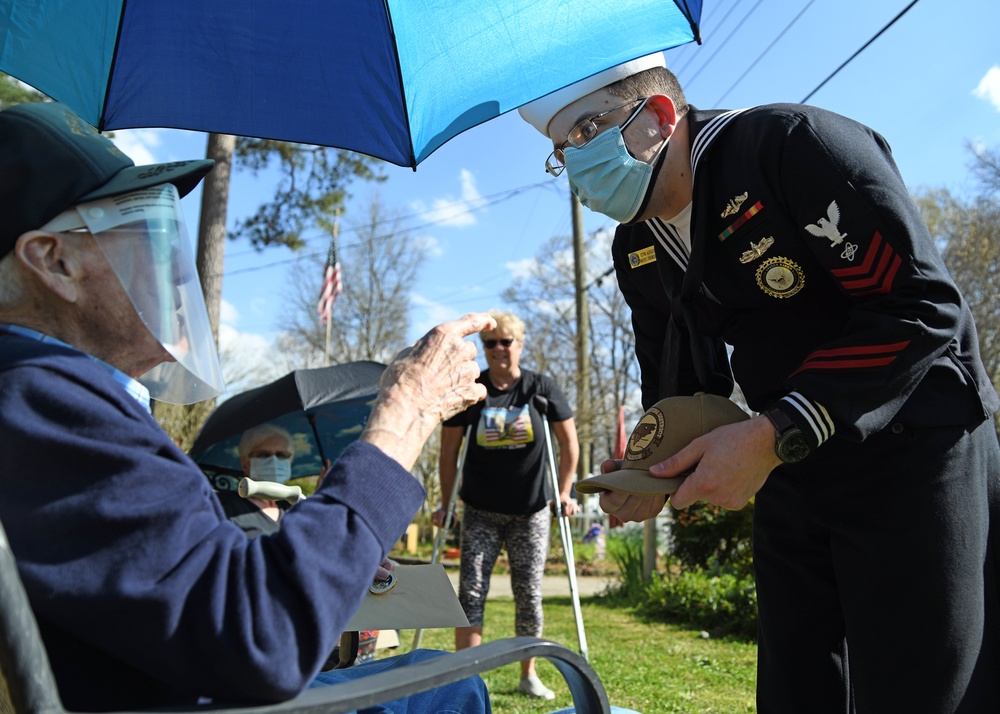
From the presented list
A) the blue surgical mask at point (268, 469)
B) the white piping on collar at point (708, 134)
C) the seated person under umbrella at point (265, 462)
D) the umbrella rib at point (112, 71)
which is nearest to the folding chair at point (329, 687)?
the white piping on collar at point (708, 134)

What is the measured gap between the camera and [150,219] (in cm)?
133

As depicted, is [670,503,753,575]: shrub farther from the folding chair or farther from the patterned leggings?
the folding chair

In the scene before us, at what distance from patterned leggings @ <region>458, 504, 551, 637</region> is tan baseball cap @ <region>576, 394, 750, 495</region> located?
10.6 feet

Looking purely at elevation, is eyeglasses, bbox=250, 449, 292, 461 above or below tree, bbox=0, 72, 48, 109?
below

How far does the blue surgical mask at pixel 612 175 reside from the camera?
83.4 inches

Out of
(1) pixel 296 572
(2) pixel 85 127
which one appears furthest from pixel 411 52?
(1) pixel 296 572

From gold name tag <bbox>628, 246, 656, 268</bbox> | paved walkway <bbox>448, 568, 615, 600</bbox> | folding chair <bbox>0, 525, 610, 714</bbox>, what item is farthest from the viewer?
paved walkway <bbox>448, 568, 615, 600</bbox>

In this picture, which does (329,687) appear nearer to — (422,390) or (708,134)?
(422,390)

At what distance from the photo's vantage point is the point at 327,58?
7.77 ft

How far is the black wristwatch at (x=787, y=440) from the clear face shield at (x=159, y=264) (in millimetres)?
1054

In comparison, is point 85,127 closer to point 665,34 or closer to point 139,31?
point 139,31

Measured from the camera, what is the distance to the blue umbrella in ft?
7.08

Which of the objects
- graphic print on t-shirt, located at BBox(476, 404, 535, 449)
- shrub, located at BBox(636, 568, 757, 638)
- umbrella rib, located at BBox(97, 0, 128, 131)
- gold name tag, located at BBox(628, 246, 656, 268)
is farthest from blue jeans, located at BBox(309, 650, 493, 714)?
shrub, located at BBox(636, 568, 757, 638)

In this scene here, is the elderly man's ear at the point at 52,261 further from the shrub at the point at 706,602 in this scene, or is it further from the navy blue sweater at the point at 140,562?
the shrub at the point at 706,602
